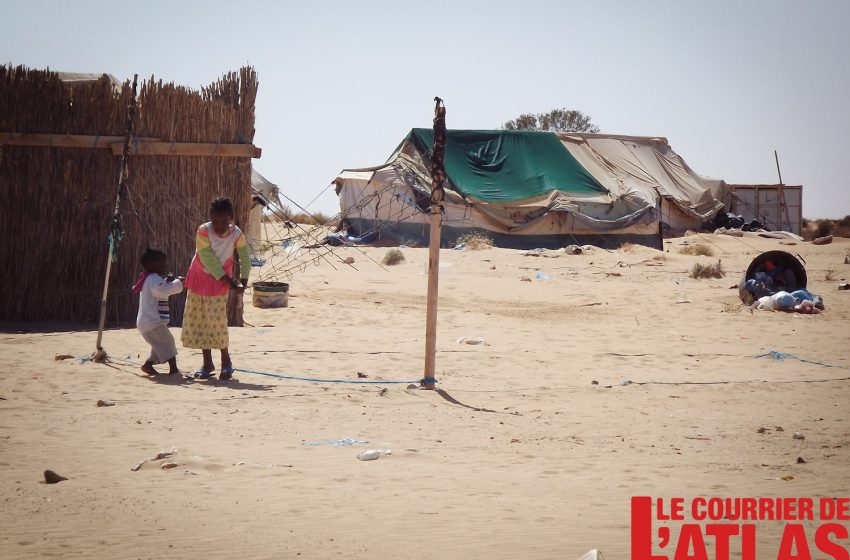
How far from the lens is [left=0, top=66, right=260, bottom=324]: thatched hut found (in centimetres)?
913

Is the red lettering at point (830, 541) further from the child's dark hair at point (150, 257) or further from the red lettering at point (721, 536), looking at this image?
the child's dark hair at point (150, 257)

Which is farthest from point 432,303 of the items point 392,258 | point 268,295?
point 392,258

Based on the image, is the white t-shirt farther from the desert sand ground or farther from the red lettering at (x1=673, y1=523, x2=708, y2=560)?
the red lettering at (x1=673, y1=523, x2=708, y2=560)

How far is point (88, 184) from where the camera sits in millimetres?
9242

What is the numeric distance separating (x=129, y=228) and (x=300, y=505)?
6044 mm

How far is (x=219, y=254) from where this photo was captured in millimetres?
6938

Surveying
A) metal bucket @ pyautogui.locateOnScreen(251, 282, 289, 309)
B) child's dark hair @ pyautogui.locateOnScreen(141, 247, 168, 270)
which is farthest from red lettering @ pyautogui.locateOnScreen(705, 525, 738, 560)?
metal bucket @ pyautogui.locateOnScreen(251, 282, 289, 309)

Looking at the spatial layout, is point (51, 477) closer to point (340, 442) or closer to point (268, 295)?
point (340, 442)

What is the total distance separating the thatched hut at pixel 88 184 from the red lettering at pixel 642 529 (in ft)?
21.4

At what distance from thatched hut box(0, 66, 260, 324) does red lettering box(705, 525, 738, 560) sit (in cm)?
691

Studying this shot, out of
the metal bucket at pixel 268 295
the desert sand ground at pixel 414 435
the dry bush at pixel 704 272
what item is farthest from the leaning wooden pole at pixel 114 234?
the dry bush at pixel 704 272

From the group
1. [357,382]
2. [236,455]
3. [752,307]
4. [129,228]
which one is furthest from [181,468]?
[752,307]

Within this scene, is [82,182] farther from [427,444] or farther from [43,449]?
[427,444]

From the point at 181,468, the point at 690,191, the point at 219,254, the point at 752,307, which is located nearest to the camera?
the point at 181,468
